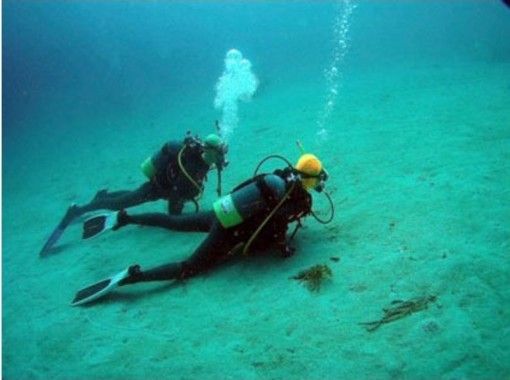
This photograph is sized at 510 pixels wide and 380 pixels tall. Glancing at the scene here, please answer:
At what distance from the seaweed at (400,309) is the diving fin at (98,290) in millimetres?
3484

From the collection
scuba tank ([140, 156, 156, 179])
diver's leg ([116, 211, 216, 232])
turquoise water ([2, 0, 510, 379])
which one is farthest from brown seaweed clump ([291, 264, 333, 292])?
scuba tank ([140, 156, 156, 179])

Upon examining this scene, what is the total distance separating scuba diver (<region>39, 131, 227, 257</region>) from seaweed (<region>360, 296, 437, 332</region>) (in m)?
3.52

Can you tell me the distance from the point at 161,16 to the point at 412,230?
167825 mm

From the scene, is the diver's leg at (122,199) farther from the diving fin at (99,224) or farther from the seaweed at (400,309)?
the seaweed at (400,309)

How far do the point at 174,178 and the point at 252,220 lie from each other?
2.68 metres

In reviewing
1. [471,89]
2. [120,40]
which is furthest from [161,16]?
[471,89]

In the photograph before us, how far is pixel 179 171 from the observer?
24.9 ft

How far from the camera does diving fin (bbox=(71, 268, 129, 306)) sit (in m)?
5.86

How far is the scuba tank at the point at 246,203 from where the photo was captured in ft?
17.5

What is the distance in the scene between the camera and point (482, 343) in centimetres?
→ 370

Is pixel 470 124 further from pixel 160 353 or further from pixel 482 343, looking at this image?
pixel 160 353

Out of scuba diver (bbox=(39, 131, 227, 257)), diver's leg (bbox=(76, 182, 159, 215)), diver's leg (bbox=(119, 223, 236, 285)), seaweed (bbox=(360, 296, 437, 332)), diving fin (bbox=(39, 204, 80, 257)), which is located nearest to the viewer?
seaweed (bbox=(360, 296, 437, 332))

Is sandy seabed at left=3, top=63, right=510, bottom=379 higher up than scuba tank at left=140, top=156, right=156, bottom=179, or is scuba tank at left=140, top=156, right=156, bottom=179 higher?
scuba tank at left=140, top=156, right=156, bottom=179

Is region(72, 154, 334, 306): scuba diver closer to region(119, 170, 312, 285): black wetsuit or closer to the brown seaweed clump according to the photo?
region(119, 170, 312, 285): black wetsuit
